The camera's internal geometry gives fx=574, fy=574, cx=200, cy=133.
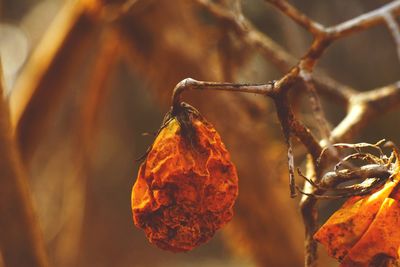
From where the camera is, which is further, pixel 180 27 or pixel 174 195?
pixel 180 27

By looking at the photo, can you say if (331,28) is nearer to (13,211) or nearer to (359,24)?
(359,24)

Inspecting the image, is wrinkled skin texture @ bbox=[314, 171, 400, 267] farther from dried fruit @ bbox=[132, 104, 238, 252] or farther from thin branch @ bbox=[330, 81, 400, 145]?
thin branch @ bbox=[330, 81, 400, 145]

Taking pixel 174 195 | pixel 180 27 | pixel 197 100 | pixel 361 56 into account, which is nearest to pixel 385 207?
pixel 174 195

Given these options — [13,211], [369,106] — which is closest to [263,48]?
[369,106]

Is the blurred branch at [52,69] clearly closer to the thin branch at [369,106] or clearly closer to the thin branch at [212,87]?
the thin branch at [369,106]

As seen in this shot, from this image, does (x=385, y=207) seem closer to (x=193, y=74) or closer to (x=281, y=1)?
(x=281, y=1)

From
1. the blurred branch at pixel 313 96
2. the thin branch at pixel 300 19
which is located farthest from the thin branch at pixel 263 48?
the thin branch at pixel 300 19

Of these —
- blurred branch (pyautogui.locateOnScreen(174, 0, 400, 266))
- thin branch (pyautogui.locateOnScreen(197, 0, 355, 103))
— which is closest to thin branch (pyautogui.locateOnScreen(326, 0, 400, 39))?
blurred branch (pyautogui.locateOnScreen(174, 0, 400, 266))
